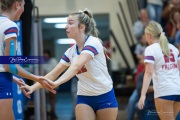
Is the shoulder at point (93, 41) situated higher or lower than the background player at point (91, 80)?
higher

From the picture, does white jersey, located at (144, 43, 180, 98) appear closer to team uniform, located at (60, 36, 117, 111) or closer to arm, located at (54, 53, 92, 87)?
team uniform, located at (60, 36, 117, 111)

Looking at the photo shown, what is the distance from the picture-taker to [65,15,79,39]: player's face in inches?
161

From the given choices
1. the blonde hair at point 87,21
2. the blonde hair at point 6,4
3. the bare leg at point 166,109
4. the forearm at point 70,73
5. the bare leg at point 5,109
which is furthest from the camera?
the bare leg at point 166,109

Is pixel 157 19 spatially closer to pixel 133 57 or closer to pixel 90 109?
pixel 133 57

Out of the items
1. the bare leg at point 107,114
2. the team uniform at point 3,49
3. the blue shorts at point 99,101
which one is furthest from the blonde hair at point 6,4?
the bare leg at point 107,114

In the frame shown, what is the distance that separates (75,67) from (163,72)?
4.36 ft

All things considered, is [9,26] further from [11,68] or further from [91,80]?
[91,80]

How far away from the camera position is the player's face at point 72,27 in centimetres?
408

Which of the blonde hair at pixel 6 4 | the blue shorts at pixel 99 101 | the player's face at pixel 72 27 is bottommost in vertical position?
the blue shorts at pixel 99 101

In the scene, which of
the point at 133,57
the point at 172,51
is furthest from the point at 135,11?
the point at 172,51

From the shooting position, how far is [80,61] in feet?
12.6

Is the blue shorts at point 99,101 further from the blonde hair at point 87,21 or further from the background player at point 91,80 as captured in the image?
the blonde hair at point 87,21

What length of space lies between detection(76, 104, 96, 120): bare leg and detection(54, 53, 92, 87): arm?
363 millimetres

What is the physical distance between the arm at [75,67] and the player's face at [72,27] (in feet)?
0.98
